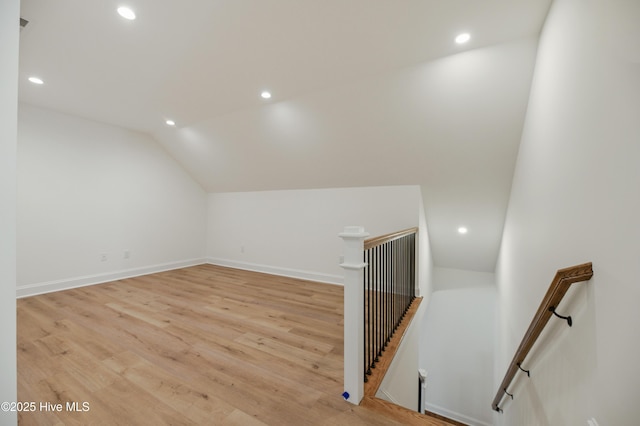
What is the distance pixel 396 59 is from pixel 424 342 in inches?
188

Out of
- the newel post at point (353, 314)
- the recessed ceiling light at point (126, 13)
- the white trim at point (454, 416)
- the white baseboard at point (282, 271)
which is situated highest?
the recessed ceiling light at point (126, 13)

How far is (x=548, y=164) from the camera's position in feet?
5.36

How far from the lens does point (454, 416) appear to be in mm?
4488

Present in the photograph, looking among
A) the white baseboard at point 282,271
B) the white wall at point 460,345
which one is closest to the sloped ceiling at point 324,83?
the white wall at point 460,345

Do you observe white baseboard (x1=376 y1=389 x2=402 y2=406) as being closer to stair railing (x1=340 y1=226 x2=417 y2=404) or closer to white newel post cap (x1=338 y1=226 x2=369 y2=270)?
stair railing (x1=340 y1=226 x2=417 y2=404)

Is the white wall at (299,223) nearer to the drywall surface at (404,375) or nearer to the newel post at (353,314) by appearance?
the drywall surface at (404,375)

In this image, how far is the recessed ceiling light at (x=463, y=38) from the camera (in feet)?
6.41

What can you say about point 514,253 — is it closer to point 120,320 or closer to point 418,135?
point 418,135

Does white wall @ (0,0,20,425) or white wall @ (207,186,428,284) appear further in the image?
white wall @ (207,186,428,284)

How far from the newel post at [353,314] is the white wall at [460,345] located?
3.57 m

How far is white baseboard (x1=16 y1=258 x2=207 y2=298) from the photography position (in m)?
3.32

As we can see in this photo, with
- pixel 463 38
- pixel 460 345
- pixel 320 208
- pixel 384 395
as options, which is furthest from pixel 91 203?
pixel 460 345

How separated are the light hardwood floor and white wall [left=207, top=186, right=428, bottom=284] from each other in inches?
35.9

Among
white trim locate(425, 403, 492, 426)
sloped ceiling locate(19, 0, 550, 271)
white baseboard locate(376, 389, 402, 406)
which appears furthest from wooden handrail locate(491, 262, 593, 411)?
white trim locate(425, 403, 492, 426)
